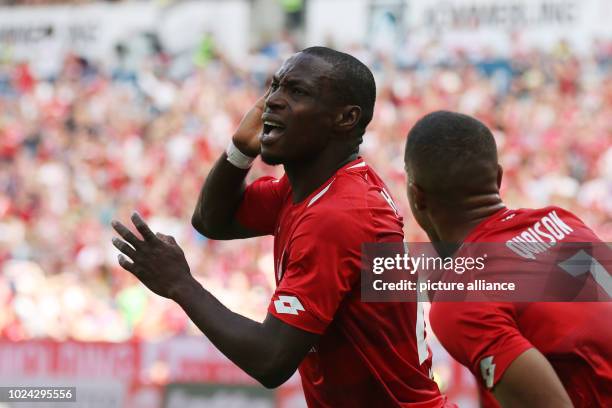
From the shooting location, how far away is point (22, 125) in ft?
58.7

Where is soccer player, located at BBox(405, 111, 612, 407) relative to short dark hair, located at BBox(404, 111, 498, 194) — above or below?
below

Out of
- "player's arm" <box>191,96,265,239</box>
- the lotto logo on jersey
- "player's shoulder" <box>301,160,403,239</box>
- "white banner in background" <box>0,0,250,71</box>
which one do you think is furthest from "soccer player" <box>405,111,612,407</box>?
"white banner in background" <box>0,0,250,71</box>

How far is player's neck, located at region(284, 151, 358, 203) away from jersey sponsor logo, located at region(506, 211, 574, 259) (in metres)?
0.93

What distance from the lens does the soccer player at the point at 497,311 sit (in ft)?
9.52

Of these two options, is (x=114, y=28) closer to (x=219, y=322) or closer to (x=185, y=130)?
(x=185, y=130)

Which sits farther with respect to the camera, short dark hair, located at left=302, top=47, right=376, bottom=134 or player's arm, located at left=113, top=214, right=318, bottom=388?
short dark hair, located at left=302, top=47, right=376, bottom=134

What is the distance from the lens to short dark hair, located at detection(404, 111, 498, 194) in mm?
3396

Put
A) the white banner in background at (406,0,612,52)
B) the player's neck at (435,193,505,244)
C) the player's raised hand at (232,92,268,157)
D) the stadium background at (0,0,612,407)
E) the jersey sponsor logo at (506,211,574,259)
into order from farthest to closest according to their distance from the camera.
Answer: the white banner in background at (406,0,612,52)
the stadium background at (0,0,612,407)
the player's raised hand at (232,92,268,157)
the player's neck at (435,193,505,244)
the jersey sponsor logo at (506,211,574,259)

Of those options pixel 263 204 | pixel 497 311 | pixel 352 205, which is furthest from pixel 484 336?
pixel 263 204

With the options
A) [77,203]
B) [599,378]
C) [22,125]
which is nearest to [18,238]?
[77,203]

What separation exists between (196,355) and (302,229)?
5.88 meters

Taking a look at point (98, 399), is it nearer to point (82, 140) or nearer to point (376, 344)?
point (376, 344)

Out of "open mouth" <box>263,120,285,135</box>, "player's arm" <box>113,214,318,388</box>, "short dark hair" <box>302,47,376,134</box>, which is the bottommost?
"player's arm" <box>113,214,318,388</box>

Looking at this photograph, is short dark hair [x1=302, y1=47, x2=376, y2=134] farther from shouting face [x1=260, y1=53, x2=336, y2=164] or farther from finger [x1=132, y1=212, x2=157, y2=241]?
finger [x1=132, y1=212, x2=157, y2=241]
